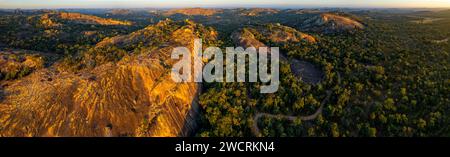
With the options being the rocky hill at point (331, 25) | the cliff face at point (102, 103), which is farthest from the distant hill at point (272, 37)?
the cliff face at point (102, 103)

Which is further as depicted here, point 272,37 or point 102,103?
point 272,37

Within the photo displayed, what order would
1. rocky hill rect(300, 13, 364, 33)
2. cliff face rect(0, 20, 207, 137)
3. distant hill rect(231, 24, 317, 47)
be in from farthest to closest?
rocky hill rect(300, 13, 364, 33) → distant hill rect(231, 24, 317, 47) → cliff face rect(0, 20, 207, 137)

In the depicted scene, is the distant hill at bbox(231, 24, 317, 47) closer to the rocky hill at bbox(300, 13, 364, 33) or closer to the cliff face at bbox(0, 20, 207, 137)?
the rocky hill at bbox(300, 13, 364, 33)

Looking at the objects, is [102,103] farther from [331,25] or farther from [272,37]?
[331,25]

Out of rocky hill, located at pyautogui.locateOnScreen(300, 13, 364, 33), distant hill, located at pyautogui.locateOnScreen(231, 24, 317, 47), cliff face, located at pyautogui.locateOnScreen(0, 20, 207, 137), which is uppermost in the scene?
rocky hill, located at pyautogui.locateOnScreen(300, 13, 364, 33)

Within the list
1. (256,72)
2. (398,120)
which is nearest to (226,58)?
(256,72)

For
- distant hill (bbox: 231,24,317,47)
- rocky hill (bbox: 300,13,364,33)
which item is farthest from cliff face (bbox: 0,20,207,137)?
rocky hill (bbox: 300,13,364,33)

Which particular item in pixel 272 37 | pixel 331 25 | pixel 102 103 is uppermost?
pixel 331 25

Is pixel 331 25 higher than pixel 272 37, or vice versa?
pixel 331 25

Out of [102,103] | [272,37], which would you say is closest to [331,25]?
[272,37]
